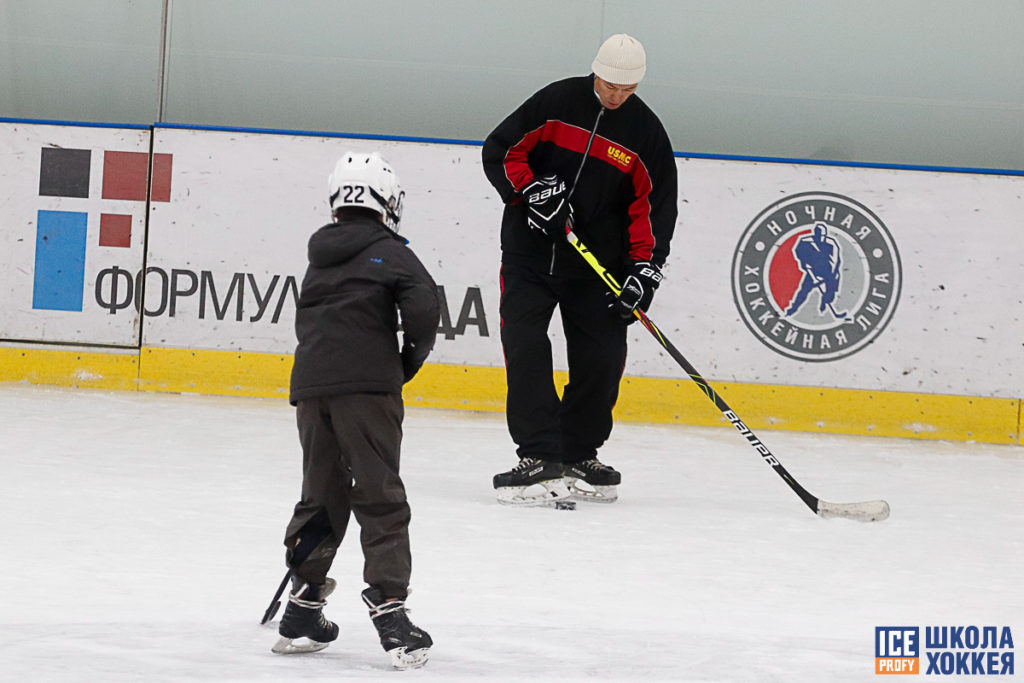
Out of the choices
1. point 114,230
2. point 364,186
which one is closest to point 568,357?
point 364,186

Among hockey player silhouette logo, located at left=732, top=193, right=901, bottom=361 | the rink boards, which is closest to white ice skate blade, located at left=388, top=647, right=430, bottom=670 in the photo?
the rink boards

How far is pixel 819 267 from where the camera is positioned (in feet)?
17.4

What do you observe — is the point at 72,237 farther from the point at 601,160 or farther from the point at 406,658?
the point at 406,658

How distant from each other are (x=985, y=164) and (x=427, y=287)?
4470 millimetres

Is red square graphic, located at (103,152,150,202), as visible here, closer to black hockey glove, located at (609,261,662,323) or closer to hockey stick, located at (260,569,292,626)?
black hockey glove, located at (609,261,662,323)

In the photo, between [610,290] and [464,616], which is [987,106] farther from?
[464,616]

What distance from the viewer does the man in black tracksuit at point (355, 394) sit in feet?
6.39

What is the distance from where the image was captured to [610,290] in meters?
3.59

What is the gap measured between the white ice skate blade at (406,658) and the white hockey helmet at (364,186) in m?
0.71

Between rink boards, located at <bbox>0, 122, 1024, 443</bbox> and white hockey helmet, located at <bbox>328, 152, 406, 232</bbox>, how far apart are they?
3353 millimetres

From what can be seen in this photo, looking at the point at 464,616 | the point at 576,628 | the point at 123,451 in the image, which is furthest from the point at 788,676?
the point at 123,451

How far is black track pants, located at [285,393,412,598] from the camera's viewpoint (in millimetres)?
1953

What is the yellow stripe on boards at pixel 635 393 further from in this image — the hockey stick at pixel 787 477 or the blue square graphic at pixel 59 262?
the hockey stick at pixel 787 477

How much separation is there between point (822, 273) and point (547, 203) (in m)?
2.23
